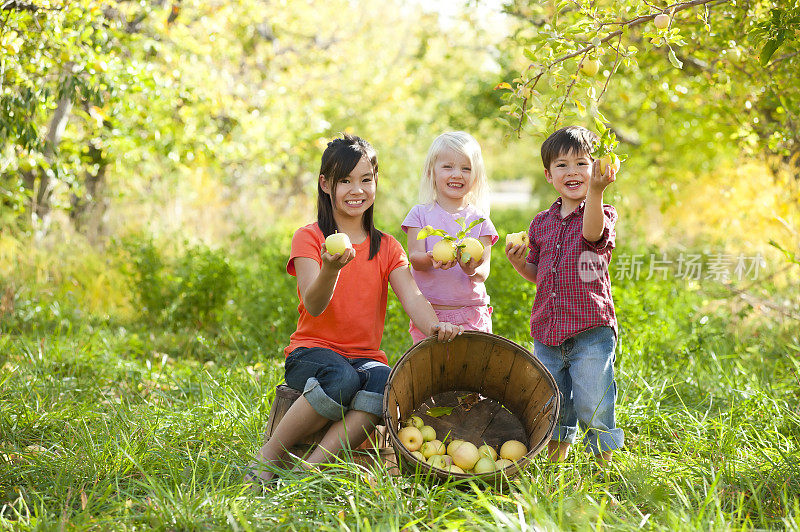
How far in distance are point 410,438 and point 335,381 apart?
0.35m

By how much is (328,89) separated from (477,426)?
9581 millimetres

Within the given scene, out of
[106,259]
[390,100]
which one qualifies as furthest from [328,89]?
[106,259]

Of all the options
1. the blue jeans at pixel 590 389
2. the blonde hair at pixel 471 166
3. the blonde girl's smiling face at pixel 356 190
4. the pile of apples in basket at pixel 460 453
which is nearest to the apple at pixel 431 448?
the pile of apples in basket at pixel 460 453

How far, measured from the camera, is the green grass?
6.93ft

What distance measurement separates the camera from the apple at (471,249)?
2564mm

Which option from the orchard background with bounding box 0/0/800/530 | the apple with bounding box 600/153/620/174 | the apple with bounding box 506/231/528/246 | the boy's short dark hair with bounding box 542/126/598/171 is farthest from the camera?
the apple with bounding box 506/231/528/246

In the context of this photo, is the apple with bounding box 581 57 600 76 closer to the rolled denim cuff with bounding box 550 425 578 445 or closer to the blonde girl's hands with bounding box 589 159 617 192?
the blonde girl's hands with bounding box 589 159 617 192

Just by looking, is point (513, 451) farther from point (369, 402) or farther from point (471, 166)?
point (471, 166)

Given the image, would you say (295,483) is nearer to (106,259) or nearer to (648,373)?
(648,373)

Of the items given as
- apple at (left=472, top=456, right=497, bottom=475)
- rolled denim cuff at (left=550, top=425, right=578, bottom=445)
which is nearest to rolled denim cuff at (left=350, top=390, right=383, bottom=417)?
apple at (left=472, top=456, right=497, bottom=475)

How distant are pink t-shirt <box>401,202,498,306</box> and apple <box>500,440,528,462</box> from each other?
614 millimetres

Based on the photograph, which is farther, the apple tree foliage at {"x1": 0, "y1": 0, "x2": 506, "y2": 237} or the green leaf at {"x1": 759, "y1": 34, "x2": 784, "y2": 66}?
the apple tree foliage at {"x1": 0, "y1": 0, "x2": 506, "y2": 237}

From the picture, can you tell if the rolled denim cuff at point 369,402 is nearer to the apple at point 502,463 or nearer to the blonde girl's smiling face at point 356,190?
the apple at point 502,463

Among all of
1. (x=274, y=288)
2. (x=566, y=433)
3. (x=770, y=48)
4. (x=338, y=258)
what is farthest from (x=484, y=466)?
(x=274, y=288)
